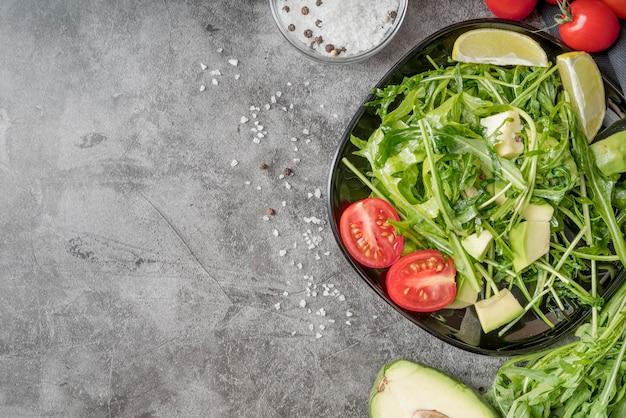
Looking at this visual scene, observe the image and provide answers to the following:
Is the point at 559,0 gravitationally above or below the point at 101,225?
above

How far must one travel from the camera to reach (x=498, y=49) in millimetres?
1570

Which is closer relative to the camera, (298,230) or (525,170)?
(525,170)

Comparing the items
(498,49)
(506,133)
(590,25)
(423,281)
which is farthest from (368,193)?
(590,25)

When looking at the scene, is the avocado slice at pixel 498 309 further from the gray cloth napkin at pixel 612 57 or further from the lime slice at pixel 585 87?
the gray cloth napkin at pixel 612 57

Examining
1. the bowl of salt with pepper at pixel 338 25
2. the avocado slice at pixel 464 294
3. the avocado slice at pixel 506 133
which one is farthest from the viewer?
the bowl of salt with pepper at pixel 338 25

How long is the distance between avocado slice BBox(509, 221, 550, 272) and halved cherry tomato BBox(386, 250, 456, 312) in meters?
0.16

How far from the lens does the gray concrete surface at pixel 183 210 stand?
1.76m

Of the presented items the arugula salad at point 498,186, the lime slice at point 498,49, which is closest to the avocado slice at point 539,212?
the arugula salad at point 498,186

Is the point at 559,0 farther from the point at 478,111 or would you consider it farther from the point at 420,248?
the point at 420,248

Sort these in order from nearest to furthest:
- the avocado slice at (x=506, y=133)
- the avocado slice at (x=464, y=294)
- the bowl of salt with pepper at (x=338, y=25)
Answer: the avocado slice at (x=506, y=133) < the avocado slice at (x=464, y=294) < the bowl of salt with pepper at (x=338, y=25)

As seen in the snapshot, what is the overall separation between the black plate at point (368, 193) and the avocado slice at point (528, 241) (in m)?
0.19

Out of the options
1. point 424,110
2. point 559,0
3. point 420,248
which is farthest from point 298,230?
point 559,0

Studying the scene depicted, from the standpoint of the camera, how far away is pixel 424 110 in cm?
155

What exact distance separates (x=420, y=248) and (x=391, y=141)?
28cm
